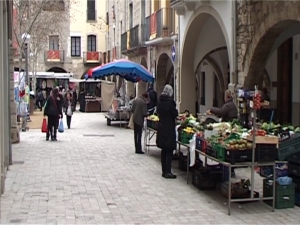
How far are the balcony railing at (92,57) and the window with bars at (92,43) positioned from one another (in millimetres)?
1026

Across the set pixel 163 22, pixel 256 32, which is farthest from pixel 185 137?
pixel 163 22

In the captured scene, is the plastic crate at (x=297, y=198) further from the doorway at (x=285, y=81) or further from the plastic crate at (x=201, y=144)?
the doorway at (x=285, y=81)

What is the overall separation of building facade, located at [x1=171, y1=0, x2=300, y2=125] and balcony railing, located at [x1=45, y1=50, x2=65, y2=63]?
2906 centimetres

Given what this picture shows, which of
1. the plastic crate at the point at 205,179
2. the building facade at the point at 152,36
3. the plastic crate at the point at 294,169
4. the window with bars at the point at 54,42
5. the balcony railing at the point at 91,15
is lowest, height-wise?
the plastic crate at the point at 205,179

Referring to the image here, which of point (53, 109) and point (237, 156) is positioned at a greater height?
point (53, 109)

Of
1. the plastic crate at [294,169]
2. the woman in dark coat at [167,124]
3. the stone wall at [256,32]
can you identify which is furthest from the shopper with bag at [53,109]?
the plastic crate at [294,169]

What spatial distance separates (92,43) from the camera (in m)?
50.9

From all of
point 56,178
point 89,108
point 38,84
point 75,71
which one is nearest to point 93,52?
point 75,71

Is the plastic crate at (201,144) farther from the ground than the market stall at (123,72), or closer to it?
closer to it

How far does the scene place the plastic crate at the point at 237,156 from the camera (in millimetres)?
7902

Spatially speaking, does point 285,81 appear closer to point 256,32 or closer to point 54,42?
point 256,32

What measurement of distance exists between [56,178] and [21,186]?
36.7 inches

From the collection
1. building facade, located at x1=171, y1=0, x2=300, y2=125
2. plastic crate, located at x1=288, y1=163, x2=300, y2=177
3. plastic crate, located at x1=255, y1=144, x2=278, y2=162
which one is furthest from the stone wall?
plastic crate, located at x1=255, y1=144, x2=278, y2=162

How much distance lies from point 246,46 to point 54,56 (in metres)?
37.9
